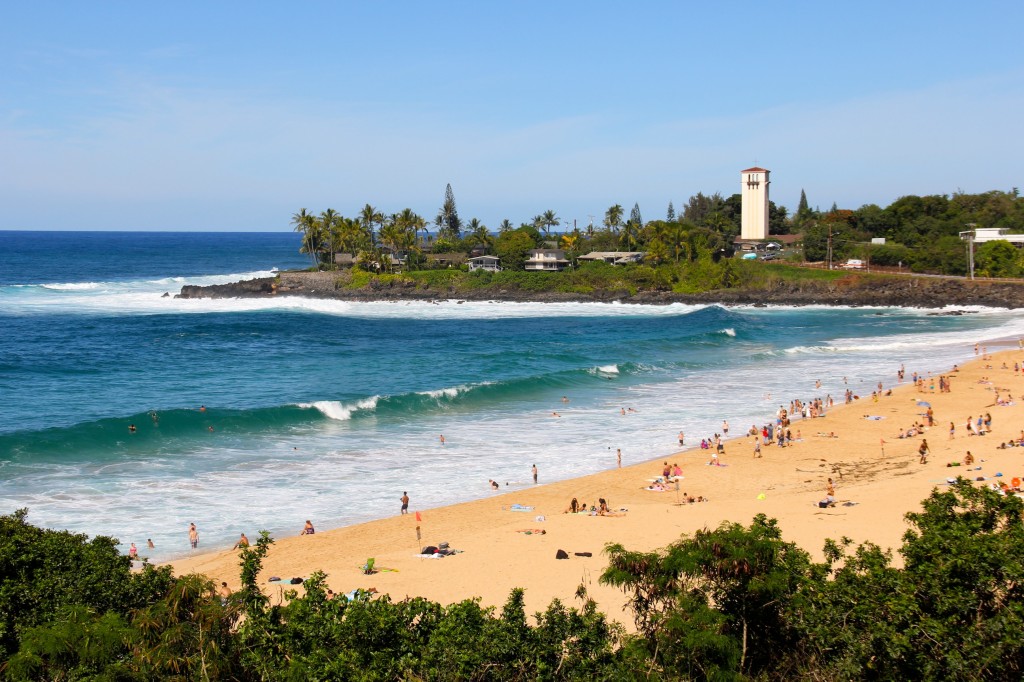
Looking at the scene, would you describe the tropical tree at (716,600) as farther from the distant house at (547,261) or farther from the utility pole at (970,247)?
the distant house at (547,261)

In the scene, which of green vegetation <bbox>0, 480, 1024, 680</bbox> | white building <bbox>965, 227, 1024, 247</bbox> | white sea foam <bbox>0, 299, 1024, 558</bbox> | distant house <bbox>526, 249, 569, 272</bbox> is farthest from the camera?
distant house <bbox>526, 249, 569, 272</bbox>

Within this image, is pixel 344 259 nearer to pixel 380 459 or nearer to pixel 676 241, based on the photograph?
pixel 676 241

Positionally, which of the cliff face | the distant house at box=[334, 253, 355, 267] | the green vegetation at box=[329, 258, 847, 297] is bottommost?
the cliff face

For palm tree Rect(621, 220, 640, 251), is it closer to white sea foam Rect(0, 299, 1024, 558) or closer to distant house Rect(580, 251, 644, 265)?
distant house Rect(580, 251, 644, 265)

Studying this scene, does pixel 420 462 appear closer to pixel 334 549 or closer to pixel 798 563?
pixel 334 549

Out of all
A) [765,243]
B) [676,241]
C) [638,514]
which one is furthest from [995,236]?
[638,514]

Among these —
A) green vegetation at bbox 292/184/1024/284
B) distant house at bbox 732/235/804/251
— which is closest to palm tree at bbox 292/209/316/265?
green vegetation at bbox 292/184/1024/284

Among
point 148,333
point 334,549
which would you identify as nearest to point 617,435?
point 334,549
